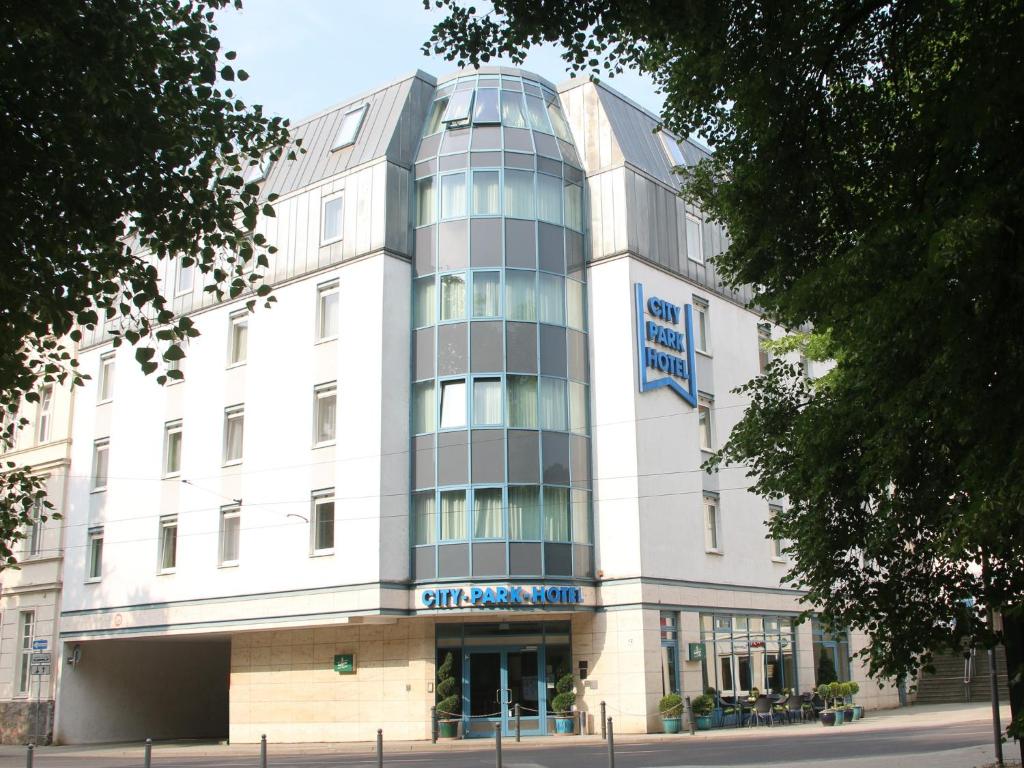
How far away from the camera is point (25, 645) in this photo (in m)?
39.5

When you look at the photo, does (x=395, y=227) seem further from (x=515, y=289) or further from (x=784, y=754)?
(x=784, y=754)

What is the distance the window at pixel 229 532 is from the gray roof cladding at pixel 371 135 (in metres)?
9.72

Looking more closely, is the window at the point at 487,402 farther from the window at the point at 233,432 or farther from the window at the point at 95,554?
the window at the point at 95,554

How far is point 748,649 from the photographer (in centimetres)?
3425

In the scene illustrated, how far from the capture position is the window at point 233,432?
34.7 metres

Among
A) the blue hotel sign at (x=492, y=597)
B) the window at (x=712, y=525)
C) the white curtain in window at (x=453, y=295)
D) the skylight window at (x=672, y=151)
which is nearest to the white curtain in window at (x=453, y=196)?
the white curtain in window at (x=453, y=295)

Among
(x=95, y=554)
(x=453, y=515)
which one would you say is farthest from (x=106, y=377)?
(x=453, y=515)

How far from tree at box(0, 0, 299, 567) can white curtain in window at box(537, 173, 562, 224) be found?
1944 cm

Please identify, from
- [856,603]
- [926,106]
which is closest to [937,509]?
[856,603]

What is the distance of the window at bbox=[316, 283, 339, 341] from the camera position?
108 feet

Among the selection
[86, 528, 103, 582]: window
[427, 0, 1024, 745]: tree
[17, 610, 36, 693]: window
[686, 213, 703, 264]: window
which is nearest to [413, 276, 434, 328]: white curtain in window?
[686, 213, 703, 264]: window

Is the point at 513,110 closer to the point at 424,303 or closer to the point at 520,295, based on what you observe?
the point at 520,295

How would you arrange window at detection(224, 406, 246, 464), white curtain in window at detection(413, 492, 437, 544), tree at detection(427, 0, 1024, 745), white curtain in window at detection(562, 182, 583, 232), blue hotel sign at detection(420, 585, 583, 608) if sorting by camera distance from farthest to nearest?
window at detection(224, 406, 246, 464) → white curtain in window at detection(562, 182, 583, 232) → white curtain in window at detection(413, 492, 437, 544) → blue hotel sign at detection(420, 585, 583, 608) → tree at detection(427, 0, 1024, 745)

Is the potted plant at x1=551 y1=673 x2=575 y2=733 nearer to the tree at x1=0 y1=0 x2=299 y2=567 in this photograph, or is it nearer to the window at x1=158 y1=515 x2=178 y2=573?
the window at x1=158 y1=515 x2=178 y2=573
